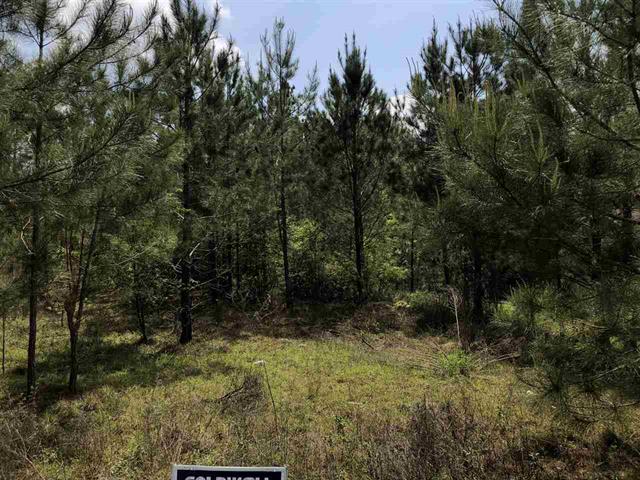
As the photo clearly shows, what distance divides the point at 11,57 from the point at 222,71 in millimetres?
8365

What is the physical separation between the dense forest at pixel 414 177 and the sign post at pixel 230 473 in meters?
1.91

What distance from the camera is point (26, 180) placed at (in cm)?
402

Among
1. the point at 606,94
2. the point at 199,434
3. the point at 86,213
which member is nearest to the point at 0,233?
the point at 86,213

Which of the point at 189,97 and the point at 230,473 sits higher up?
the point at 189,97

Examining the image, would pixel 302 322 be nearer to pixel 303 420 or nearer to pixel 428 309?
pixel 428 309

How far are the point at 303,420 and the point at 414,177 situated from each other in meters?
10.5

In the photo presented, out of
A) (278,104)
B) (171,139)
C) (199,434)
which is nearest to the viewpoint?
(199,434)

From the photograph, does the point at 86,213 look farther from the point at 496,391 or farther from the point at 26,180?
the point at 496,391

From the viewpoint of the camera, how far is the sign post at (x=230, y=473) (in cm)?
253

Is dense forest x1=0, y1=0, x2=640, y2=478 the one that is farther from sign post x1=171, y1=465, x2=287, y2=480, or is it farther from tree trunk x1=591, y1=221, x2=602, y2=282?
sign post x1=171, y1=465, x2=287, y2=480

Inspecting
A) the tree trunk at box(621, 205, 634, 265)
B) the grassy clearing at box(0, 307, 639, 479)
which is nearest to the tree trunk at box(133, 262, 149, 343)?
the grassy clearing at box(0, 307, 639, 479)

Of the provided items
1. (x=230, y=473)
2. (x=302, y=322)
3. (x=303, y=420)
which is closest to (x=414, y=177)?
(x=302, y=322)

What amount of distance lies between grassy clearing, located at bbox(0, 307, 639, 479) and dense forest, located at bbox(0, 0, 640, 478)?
0.68ft

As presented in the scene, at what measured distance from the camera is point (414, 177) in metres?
14.6
